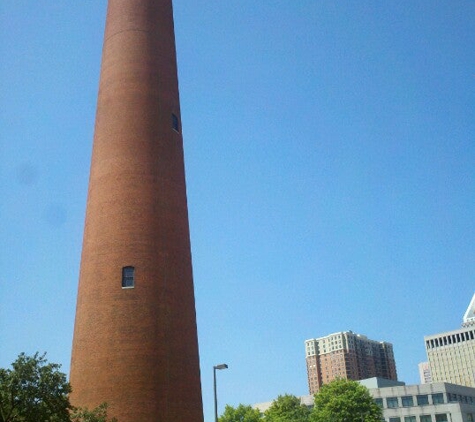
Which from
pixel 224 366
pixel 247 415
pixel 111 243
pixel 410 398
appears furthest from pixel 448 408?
pixel 111 243

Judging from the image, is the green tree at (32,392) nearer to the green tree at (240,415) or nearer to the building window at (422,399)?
the green tree at (240,415)

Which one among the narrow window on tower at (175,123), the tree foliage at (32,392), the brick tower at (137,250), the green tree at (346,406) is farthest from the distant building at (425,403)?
the tree foliage at (32,392)

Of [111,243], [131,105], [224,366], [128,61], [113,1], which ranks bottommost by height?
[224,366]

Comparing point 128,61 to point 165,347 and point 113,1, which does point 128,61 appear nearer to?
point 113,1

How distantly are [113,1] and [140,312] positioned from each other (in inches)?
800

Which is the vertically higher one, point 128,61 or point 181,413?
point 128,61

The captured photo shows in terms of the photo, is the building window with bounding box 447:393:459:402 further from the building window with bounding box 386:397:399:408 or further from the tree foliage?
the tree foliage

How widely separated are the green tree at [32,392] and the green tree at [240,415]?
2215 inches

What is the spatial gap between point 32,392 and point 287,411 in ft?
185

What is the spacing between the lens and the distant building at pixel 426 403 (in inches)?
3671

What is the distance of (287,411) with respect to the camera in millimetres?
73750

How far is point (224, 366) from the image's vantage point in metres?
30.8

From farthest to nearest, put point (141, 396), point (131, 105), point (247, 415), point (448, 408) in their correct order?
point (448, 408) < point (247, 415) < point (131, 105) < point (141, 396)

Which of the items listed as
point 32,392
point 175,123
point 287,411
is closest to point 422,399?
point 287,411
